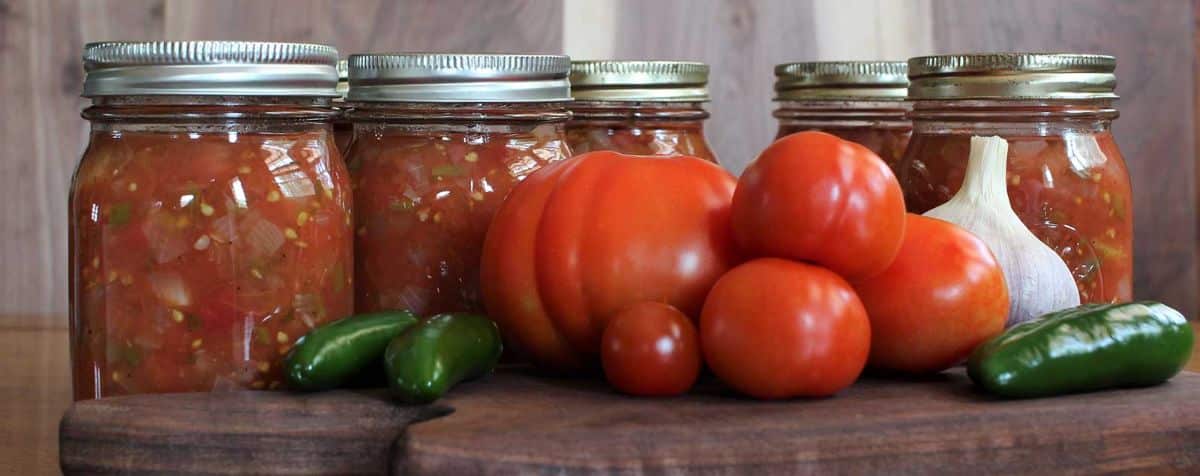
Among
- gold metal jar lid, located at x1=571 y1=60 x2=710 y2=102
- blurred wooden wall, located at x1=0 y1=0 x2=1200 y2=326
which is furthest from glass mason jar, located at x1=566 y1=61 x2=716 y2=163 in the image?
blurred wooden wall, located at x1=0 y1=0 x2=1200 y2=326

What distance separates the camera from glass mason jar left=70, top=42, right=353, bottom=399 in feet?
2.65

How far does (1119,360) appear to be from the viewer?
2.68 ft

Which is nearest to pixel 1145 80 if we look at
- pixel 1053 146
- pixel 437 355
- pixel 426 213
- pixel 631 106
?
pixel 1053 146

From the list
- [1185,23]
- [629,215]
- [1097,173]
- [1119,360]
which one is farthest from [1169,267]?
[629,215]

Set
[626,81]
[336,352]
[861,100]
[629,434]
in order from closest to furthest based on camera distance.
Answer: [629,434] < [336,352] < [626,81] < [861,100]

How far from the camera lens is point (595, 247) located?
83 cm

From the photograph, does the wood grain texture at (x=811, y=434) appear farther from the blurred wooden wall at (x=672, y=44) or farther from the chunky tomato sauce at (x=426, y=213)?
the blurred wooden wall at (x=672, y=44)

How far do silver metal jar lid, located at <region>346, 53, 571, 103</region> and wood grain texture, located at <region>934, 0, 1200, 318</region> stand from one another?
846 millimetres

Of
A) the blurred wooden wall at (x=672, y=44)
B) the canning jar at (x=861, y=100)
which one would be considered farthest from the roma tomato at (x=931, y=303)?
the blurred wooden wall at (x=672, y=44)

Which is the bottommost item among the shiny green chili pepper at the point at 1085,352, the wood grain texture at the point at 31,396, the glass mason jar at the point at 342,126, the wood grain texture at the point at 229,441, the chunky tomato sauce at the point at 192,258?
the wood grain texture at the point at 31,396

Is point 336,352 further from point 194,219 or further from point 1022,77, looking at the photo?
point 1022,77

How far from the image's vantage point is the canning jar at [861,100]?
4.04 feet

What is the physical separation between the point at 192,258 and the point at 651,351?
0.86 ft

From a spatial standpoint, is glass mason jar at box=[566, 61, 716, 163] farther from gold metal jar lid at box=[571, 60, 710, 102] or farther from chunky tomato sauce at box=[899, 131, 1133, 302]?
chunky tomato sauce at box=[899, 131, 1133, 302]
